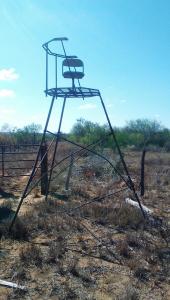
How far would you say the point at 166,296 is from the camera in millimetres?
5758

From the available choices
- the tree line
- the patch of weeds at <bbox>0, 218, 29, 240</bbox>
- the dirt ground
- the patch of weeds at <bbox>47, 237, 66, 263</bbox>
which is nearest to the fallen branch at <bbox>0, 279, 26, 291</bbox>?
the dirt ground

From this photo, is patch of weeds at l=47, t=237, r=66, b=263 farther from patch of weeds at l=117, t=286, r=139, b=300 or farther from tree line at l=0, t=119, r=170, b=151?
tree line at l=0, t=119, r=170, b=151

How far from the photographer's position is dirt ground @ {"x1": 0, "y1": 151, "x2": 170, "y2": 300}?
5.84 metres

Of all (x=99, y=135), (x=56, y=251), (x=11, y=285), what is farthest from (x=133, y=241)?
(x=99, y=135)

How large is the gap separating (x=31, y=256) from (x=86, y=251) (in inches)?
44.0

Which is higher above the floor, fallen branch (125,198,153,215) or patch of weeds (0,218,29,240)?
fallen branch (125,198,153,215)

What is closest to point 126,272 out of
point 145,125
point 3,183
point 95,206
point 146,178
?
point 95,206

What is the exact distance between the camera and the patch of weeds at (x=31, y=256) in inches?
260

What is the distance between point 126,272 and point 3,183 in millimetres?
8906

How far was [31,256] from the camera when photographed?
676cm

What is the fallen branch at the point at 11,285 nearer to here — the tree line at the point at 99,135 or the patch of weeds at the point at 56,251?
the patch of weeds at the point at 56,251

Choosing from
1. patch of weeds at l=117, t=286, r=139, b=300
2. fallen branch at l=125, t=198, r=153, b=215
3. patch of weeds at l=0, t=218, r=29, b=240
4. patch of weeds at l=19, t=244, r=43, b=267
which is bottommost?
patch of weeds at l=117, t=286, r=139, b=300

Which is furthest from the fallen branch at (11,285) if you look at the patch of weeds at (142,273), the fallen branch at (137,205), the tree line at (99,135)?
the tree line at (99,135)

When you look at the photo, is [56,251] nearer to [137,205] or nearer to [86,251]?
[86,251]
